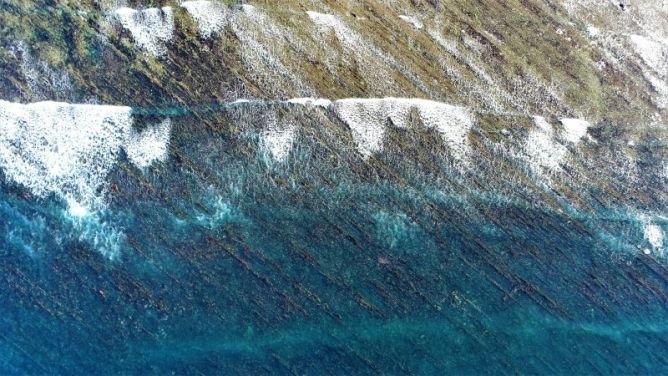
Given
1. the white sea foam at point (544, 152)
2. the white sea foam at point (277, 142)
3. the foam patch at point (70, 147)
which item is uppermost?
the white sea foam at point (544, 152)

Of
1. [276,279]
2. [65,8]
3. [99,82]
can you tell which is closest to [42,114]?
[99,82]

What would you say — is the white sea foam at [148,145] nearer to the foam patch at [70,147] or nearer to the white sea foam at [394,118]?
the foam patch at [70,147]

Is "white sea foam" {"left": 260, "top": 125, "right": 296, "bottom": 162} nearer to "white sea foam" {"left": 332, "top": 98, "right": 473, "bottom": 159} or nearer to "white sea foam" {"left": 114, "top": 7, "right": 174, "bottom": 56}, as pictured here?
"white sea foam" {"left": 332, "top": 98, "right": 473, "bottom": 159}

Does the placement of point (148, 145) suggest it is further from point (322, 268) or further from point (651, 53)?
point (651, 53)

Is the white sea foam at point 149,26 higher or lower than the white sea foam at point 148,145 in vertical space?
higher

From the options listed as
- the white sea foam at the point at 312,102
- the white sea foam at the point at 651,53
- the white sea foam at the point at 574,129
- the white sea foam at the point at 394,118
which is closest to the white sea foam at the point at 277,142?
the white sea foam at the point at 312,102

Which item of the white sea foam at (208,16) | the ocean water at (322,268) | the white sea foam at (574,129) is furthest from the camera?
the white sea foam at (574,129)
